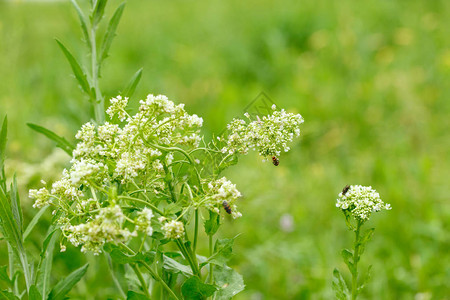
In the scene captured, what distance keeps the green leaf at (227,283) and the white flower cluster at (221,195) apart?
267 millimetres

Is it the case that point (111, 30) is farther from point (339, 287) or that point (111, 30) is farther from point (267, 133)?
point (339, 287)

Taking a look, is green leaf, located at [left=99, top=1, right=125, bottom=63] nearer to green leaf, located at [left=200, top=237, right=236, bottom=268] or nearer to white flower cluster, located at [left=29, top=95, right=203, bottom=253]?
white flower cluster, located at [left=29, top=95, right=203, bottom=253]

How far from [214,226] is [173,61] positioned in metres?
5.60

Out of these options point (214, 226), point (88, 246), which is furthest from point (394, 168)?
point (88, 246)

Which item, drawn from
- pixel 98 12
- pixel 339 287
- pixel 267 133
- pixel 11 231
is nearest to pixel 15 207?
pixel 11 231

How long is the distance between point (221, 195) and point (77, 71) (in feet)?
2.63

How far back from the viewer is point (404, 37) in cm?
612

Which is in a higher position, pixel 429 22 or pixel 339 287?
pixel 429 22

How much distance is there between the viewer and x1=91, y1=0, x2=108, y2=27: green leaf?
179 centimetres

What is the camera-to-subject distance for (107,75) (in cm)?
550

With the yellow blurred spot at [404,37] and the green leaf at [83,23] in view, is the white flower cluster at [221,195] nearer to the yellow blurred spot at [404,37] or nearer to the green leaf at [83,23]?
the green leaf at [83,23]

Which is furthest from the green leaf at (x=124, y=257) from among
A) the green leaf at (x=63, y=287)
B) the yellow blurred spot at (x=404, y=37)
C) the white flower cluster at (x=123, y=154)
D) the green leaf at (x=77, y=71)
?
the yellow blurred spot at (x=404, y=37)

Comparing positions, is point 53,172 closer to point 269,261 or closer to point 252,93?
point 269,261

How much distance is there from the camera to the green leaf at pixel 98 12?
179cm
